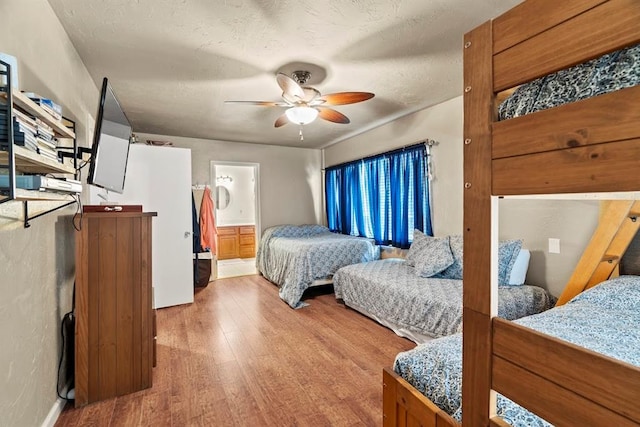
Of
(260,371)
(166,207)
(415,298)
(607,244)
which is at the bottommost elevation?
(260,371)

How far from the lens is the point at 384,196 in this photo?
170 inches

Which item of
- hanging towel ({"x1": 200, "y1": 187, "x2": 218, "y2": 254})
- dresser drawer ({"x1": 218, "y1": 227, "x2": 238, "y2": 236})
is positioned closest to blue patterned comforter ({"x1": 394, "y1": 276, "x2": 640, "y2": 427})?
hanging towel ({"x1": 200, "y1": 187, "x2": 218, "y2": 254})

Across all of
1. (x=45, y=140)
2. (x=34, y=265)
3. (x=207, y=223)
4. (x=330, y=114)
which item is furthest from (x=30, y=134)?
(x=207, y=223)

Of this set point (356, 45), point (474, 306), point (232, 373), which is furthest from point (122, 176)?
point (474, 306)

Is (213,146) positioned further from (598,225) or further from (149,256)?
(598,225)

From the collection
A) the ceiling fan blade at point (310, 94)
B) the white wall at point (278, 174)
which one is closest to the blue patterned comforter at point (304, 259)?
the white wall at point (278, 174)

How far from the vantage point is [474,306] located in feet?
2.85

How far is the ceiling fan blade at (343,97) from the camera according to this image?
2.42 meters

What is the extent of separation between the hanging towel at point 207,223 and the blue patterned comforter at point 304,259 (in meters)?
0.90

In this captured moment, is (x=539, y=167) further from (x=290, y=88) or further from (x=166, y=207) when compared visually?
(x=166, y=207)

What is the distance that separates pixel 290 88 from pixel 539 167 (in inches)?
75.9

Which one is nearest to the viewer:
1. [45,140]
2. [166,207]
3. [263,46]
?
[45,140]

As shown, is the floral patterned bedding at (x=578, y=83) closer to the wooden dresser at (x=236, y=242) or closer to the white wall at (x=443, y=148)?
the white wall at (x=443, y=148)

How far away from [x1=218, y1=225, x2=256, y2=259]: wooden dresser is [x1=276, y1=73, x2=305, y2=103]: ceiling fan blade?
452cm
